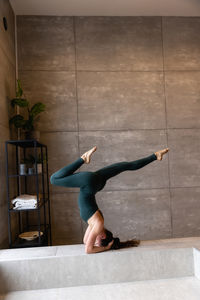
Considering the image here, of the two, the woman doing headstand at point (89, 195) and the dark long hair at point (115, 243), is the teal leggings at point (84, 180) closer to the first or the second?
the woman doing headstand at point (89, 195)

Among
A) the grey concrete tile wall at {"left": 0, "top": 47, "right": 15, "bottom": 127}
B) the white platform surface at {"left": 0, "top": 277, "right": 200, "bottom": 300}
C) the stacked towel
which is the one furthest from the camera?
the grey concrete tile wall at {"left": 0, "top": 47, "right": 15, "bottom": 127}

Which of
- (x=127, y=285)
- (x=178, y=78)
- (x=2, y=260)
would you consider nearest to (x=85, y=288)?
(x=127, y=285)

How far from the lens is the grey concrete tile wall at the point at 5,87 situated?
10.8 feet

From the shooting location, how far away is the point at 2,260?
242cm

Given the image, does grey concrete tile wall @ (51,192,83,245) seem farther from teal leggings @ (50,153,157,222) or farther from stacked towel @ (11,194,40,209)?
teal leggings @ (50,153,157,222)

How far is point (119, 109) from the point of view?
4.30 metres

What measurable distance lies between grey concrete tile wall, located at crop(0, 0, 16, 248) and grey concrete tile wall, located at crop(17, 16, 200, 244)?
335 mm

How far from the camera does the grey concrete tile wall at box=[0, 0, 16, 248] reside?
3.29 meters

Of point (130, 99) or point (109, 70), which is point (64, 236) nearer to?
point (130, 99)

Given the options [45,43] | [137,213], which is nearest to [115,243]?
[137,213]

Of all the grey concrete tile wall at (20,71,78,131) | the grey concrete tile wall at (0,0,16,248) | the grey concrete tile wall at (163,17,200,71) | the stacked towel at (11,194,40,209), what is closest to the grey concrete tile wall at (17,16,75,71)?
the grey concrete tile wall at (20,71,78,131)

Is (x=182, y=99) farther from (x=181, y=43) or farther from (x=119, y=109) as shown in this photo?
(x=119, y=109)

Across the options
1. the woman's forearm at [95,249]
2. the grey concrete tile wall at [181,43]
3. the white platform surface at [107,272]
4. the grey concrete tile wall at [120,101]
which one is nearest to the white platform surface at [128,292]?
the white platform surface at [107,272]

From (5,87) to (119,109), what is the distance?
66.8 inches
